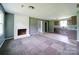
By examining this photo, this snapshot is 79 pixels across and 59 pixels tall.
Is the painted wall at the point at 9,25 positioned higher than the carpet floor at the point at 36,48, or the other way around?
the painted wall at the point at 9,25

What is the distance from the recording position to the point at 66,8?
133cm

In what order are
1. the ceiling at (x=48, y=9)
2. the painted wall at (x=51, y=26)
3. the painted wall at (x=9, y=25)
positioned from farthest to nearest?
the painted wall at (x=51, y=26), the painted wall at (x=9, y=25), the ceiling at (x=48, y=9)

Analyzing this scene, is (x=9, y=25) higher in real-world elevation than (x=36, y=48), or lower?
higher

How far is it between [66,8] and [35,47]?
0.98 m

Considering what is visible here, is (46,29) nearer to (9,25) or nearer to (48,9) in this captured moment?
(48,9)

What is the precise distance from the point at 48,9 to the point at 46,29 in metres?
0.47

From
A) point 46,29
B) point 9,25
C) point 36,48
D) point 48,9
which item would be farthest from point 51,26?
point 9,25

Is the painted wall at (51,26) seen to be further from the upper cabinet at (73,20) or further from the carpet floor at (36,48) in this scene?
the upper cabinet at (73,20)

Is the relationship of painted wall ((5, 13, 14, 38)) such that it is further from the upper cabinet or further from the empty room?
the upper cabinet

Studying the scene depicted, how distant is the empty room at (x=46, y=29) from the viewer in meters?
1.34

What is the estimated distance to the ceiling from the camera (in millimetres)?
1300

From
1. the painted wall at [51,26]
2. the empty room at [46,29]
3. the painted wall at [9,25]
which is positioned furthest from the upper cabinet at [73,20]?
the painted wall at [9,25]

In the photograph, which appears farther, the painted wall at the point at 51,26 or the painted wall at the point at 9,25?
the painted wall at the point at 51,26

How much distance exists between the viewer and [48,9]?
4.63 ft
